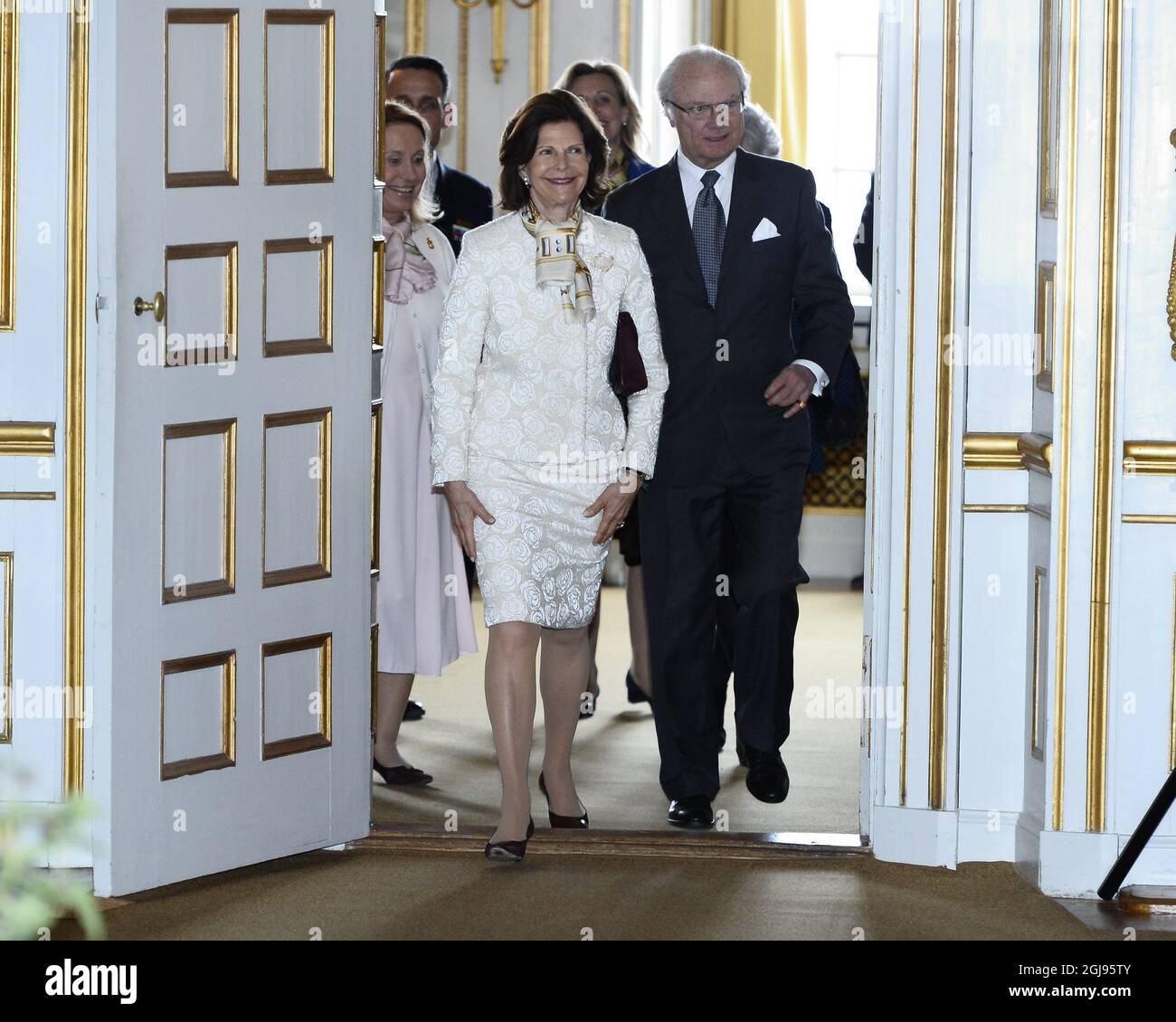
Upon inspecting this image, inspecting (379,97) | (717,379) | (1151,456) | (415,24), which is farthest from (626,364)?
(415,24)

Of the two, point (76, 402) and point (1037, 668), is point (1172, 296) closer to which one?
point (1037, 668)

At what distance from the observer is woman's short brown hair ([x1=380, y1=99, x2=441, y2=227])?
438cm

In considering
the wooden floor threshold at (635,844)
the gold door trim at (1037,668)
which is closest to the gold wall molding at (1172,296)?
the gold door trim at (1037,668)

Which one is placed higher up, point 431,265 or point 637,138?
point 637,138

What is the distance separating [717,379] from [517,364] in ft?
1.97

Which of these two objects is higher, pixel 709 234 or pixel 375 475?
Answer: pixel 709 234

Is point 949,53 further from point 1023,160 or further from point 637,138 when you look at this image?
point 637,138

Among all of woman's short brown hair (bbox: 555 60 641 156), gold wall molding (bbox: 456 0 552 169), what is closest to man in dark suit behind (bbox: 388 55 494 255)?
woman's short brown hair (bbox: 555 60 641 156)

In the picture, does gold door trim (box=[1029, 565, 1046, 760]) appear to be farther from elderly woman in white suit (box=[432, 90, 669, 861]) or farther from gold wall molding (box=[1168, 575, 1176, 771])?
elderly woman in white suit (box=[432, 90, 669, 861])

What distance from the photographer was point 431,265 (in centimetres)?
446

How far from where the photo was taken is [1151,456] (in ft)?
11.2
